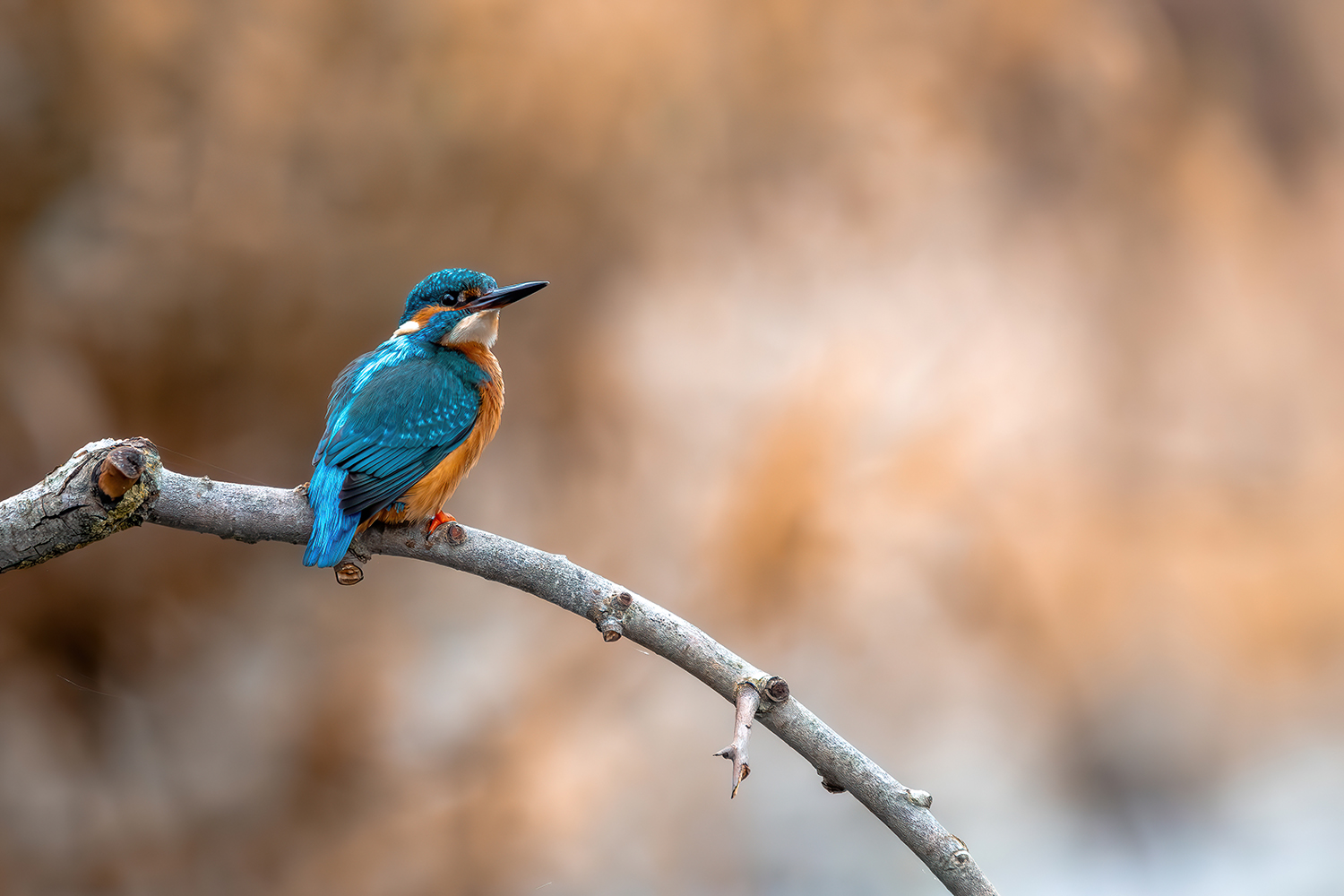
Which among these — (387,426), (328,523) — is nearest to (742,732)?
(328,523)

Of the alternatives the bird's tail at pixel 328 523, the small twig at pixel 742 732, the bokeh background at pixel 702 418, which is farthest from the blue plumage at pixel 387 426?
the bokeh background at pixel 702 418

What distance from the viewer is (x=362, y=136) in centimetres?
279

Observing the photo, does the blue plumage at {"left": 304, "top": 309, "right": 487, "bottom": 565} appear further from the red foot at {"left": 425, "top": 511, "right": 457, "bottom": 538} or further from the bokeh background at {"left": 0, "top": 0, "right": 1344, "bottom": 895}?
the bokeh background at {"left": 0, "top": 0, "right": 1344, "bottom": 895}

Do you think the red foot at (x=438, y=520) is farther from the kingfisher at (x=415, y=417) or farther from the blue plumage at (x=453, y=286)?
the blue plumage at (x=453, y=286)

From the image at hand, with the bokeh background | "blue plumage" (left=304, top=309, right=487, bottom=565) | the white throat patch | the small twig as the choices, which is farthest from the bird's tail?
the bokeh background

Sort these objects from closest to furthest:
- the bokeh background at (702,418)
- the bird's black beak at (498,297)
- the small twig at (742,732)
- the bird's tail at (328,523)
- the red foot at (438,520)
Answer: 1. the small twig at (742,732)
2. the bird's tail at (328,523)
3. the red foot at (438,520)
4. the bird's black beak at (498,297)
5. the bokeh background at (702,418)

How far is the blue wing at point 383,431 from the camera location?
4.05 ft

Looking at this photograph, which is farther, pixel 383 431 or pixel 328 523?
pixel 383 431

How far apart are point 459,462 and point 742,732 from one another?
0.67 m

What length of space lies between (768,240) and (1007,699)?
1.48 meters

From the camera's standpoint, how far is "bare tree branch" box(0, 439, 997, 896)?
99 cm

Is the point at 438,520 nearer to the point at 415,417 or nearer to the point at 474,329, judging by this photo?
the point at 415,417

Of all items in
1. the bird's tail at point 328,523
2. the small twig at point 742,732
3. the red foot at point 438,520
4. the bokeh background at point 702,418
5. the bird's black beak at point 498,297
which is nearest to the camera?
the small twig at point 742,732

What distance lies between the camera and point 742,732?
96 cm
